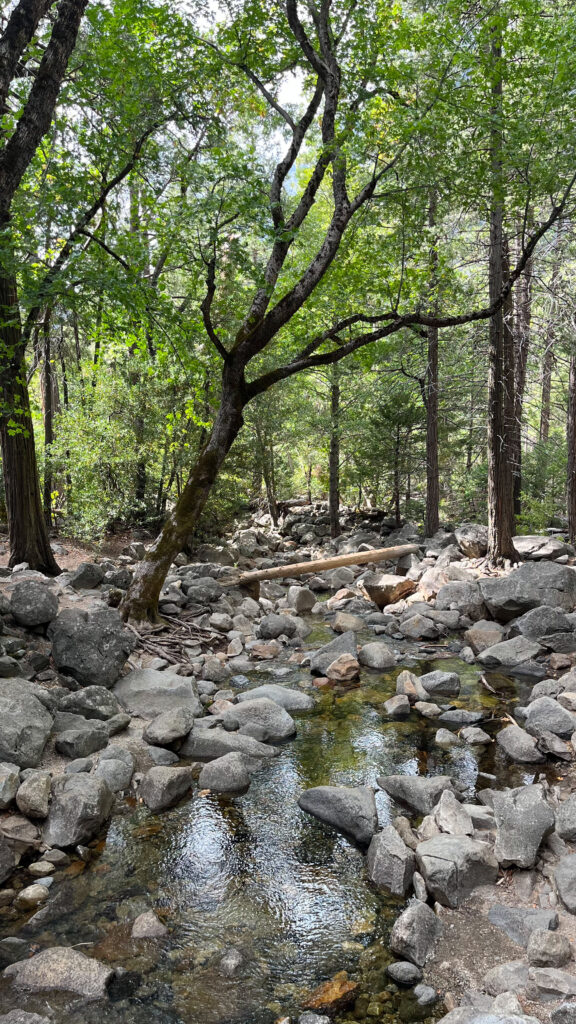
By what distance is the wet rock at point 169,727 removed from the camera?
17.3 ft

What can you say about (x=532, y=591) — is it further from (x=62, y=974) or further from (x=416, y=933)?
(x=62, y=974)

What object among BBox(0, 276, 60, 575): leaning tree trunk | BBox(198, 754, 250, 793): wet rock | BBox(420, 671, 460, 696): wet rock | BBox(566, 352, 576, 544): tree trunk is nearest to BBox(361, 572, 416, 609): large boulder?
BBox(566, 352, 576, 544): tree trunk

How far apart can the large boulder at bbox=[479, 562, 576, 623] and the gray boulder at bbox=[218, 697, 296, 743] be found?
4.45 metres

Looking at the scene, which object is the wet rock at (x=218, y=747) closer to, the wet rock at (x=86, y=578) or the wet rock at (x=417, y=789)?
the wet rock at (x=417, y=789)

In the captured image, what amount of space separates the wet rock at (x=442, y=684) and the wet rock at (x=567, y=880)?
334 cm

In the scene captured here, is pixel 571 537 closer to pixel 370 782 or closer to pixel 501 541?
pixel 501 541

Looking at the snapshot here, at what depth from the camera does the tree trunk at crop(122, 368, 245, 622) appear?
8.09 metres

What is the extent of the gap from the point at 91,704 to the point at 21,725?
3.25 feet

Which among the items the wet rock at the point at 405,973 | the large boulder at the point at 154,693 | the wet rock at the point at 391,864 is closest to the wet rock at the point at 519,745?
the wet rock at the point at 391,864

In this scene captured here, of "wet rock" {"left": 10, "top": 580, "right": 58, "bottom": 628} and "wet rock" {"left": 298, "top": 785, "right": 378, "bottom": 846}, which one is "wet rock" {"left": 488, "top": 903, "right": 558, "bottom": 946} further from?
"wet rock" {"left": 10, "top": 580, "right": 58, "bottom": 628}

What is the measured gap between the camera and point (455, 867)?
3.39 meters

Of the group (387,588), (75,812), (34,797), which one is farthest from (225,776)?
(387,588)

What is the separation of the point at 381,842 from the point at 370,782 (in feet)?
3.62

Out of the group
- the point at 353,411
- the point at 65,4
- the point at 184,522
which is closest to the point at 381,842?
the point at 184,522
